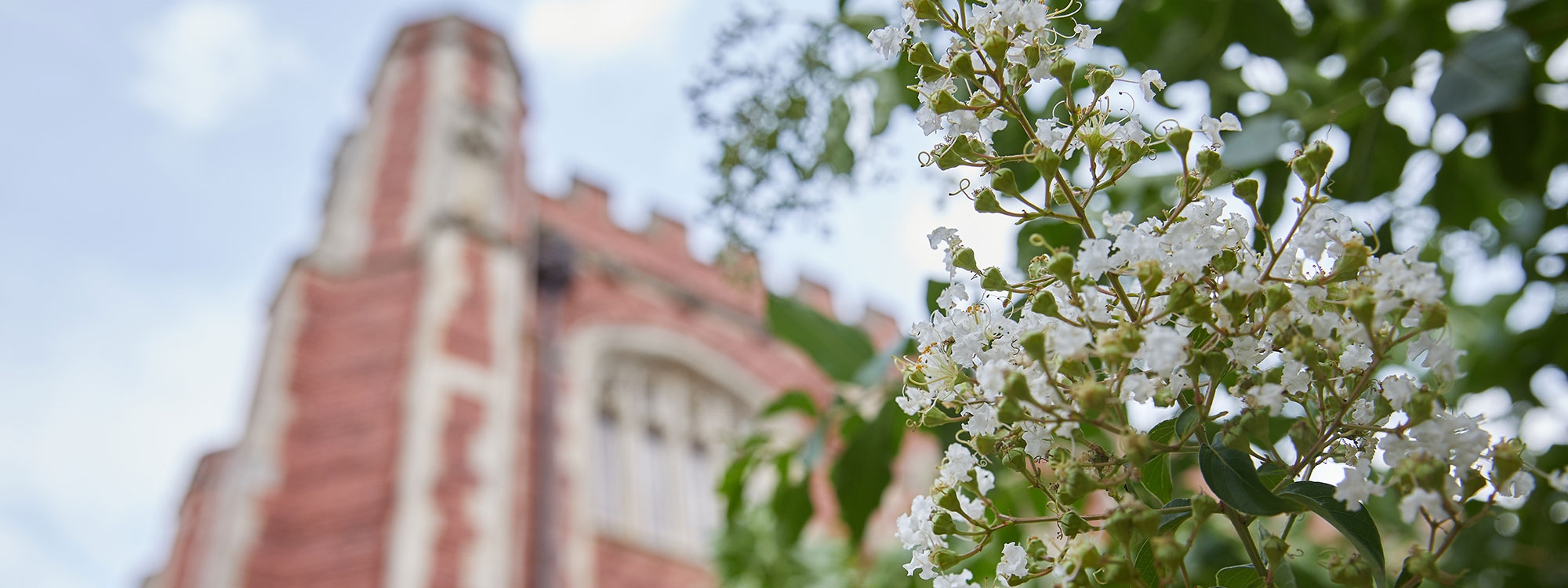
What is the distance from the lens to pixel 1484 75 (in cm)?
169

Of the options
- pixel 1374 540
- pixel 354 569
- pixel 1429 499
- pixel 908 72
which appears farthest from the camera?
pixel 354 569

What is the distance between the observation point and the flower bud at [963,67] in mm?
787

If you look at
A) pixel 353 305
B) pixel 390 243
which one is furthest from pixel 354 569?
pixel 390 243

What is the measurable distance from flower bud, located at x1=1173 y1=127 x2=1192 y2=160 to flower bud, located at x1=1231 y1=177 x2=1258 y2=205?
0.05 metres

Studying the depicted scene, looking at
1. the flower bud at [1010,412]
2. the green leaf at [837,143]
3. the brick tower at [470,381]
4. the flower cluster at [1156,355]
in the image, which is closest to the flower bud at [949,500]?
the flower cluster at [1156,355]

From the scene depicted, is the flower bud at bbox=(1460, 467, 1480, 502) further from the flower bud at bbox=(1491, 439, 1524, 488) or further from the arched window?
the arched window

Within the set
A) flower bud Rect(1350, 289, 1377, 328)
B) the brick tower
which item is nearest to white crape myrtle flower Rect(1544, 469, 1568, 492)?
flower bud Rect(1350, 289, 1377, 328)

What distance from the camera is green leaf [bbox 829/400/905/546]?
6.64 feet

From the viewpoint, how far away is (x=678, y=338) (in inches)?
396

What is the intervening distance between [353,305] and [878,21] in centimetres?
703

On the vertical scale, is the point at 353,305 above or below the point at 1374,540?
above

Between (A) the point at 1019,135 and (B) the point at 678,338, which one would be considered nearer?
(A) the point at 1019,135

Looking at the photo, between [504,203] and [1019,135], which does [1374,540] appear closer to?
[1019,135]

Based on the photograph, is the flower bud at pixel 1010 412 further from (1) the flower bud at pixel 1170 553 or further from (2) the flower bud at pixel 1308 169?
(2) the flower bud at pixel 1308 169
